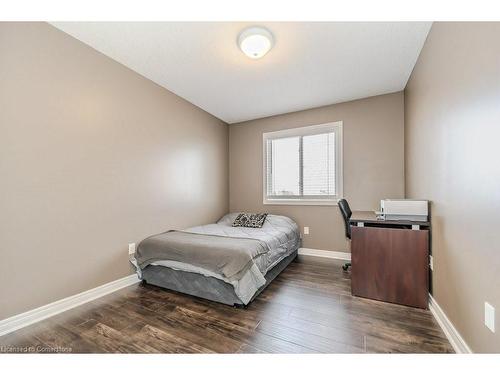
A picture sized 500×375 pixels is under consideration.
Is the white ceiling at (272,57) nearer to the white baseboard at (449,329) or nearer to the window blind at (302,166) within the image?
the window blind at (302,166)

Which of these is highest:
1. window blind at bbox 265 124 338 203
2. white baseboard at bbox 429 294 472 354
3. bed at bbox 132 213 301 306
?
window blind at bbox 265 124 338 203

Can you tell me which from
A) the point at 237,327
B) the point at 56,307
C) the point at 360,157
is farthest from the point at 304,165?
the point at 56,307

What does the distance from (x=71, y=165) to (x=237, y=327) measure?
2.03m

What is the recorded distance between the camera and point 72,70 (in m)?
1.99

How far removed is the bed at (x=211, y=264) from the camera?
1.96 m

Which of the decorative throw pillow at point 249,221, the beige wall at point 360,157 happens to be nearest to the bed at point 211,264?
the decorative throw pillow at point 249,221

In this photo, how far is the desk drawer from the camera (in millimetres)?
1934

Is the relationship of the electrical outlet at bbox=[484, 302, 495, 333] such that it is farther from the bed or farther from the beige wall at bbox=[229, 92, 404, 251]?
the beige wall at bbox=[229, 92, 404, 251]

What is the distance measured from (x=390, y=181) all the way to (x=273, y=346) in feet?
9.13

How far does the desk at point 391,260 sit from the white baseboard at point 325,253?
122 cm

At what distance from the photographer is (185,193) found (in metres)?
3.29

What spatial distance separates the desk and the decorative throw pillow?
5.06 feet

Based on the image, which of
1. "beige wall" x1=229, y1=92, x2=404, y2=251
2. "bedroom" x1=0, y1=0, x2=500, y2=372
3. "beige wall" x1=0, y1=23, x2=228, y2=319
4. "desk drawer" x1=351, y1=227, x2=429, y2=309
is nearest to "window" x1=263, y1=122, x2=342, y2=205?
"beige wall" x1=229, y1=92, x2=404, y2=251

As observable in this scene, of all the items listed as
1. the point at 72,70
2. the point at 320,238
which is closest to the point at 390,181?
the point at 320,238
